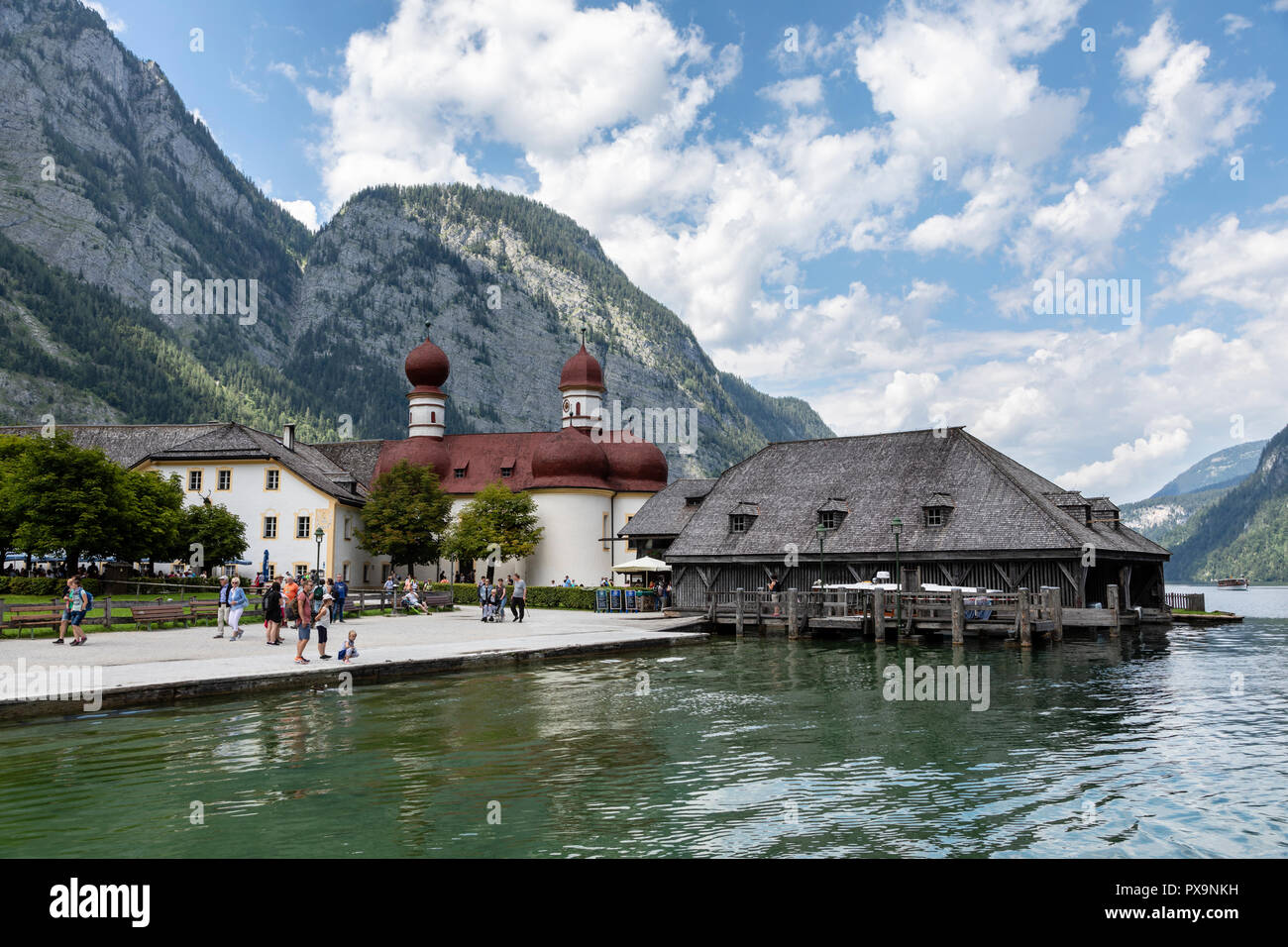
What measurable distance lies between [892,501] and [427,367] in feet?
175

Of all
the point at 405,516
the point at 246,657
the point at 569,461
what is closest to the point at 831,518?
the point at 246,657

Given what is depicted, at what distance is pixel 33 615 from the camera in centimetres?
2761

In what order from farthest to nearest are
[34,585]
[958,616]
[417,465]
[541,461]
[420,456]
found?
[420,456] < [417,465] < [541,461] < [34,585] < [958,616]

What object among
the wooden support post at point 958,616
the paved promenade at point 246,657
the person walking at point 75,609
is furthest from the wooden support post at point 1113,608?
the person walking at point 75,609

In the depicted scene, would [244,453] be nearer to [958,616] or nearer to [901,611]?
[901,611]

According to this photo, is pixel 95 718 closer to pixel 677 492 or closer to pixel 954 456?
pixel 954 456

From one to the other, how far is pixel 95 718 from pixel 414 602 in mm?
30027

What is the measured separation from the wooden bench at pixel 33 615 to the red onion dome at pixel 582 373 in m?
56.5

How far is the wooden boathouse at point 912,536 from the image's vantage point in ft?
129

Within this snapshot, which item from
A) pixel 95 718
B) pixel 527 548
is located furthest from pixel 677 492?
pixel 95 718

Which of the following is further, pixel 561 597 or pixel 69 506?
pixel 561 597

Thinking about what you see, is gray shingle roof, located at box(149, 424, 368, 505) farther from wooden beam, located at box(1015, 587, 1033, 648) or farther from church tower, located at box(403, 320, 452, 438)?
wooden beam, located at box(1015, 587, 1033, 648)

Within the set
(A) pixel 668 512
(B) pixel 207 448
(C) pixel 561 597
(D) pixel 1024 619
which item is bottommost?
(C) pixel 561 597
